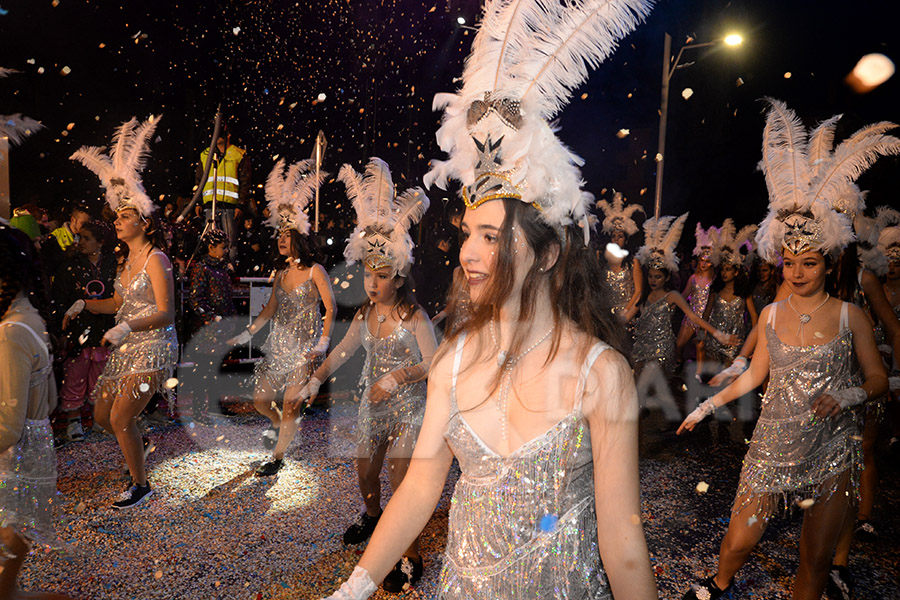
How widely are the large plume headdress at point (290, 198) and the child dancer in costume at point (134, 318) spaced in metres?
1.24

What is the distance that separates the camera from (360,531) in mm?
3797

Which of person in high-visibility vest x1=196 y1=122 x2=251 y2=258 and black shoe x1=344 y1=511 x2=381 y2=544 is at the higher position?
person in high-visibility vest x1=196 y1=122 x2=251 y2=258

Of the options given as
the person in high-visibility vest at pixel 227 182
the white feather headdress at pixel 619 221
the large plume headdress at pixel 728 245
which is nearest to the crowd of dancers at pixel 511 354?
the large plume headdress at pixel 728 245

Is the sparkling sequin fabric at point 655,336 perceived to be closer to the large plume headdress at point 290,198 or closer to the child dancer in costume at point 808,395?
the child dancer in costume at point 808,395

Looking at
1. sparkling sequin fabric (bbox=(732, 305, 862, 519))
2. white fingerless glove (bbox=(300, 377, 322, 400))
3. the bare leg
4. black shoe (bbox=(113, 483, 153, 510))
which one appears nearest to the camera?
the bare leg

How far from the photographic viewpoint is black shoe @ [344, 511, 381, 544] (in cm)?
379

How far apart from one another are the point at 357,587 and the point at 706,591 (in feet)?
8.85

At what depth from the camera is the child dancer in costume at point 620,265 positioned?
303 inches

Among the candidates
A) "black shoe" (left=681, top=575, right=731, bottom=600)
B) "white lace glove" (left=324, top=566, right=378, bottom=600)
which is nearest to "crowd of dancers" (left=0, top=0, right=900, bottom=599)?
"white lace glove" (left=324, top=566, right=378, bottom=600)

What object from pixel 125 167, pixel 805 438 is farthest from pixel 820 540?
pixel 125 167

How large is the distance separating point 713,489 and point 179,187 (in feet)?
29.4

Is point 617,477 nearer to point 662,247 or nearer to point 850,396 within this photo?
point 850,396

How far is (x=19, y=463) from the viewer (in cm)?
232

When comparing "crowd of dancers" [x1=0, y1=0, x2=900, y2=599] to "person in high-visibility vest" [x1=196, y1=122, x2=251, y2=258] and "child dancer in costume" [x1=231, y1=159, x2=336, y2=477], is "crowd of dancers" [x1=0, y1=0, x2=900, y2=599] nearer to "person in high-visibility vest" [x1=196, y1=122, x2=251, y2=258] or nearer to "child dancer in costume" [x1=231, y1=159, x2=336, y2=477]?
"child dancer in costume" [x1=231, y1=159, x2=336, y2=477]
